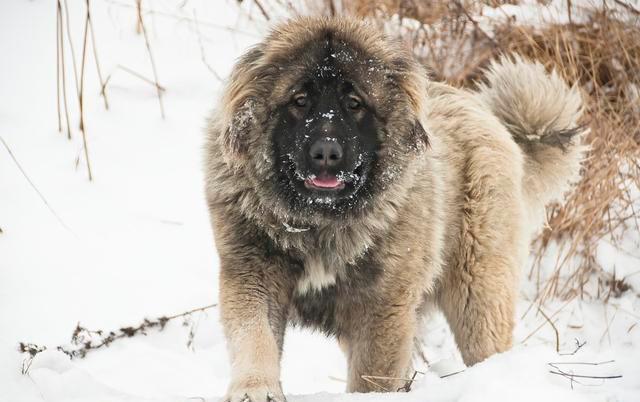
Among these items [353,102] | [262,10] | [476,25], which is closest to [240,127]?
[353,102]

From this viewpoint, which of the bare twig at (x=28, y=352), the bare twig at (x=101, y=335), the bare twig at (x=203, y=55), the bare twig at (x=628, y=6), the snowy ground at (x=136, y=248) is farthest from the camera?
the bare twig at (x=628, y=6)

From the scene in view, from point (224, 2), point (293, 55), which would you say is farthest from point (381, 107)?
point (224, 2)

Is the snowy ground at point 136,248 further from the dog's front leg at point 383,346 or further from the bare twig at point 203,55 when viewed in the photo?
the dog's front leg at point 383,346

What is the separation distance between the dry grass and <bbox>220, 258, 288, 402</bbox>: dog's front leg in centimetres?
303

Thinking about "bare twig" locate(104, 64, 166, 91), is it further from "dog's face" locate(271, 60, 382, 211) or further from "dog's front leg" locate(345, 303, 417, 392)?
"dog's front leg" locate(345, 303, 417, 392)

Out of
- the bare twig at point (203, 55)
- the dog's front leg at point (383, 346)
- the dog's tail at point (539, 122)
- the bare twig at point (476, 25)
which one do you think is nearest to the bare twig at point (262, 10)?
the bare twig at point (203, 55)

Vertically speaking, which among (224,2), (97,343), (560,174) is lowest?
(97,343)

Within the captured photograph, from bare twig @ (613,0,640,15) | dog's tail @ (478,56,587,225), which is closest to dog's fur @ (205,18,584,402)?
dog's tail @ (478,56,587,225)

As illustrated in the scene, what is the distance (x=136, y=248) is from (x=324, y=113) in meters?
2.33

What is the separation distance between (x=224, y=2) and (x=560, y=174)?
3847 mm

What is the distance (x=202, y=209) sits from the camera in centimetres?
557

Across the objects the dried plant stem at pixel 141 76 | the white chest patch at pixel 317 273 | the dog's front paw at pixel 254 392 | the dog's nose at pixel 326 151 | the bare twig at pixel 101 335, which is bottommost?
the bare twig at pixel 101 335

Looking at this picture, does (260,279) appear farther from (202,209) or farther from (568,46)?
(568,46)

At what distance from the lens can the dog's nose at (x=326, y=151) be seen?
3051mm
